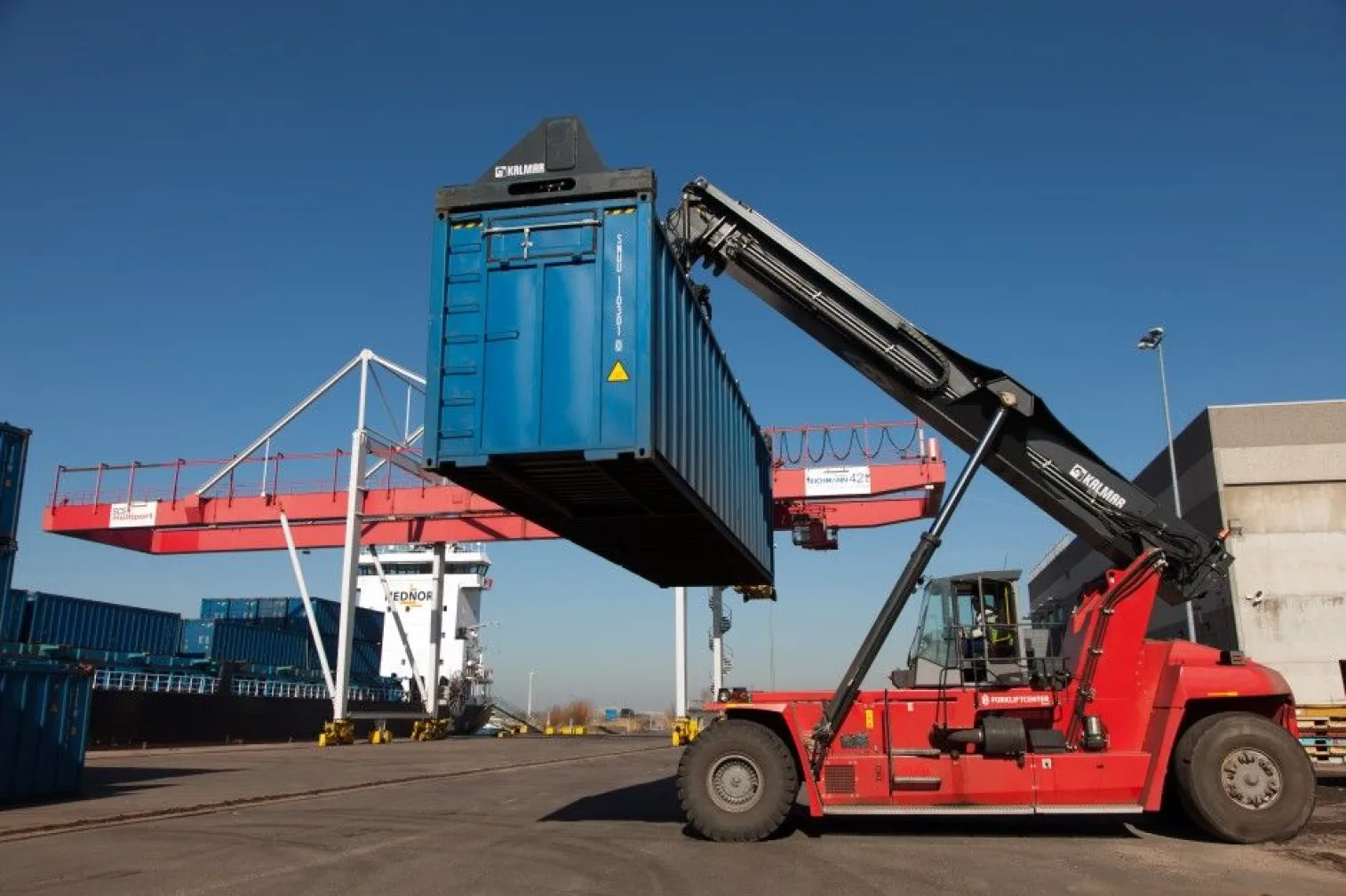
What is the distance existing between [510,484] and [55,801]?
922cm

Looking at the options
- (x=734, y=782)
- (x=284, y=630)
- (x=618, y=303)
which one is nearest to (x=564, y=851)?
(x=734, y=782)

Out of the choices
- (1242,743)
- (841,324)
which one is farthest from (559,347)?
(1242,743)

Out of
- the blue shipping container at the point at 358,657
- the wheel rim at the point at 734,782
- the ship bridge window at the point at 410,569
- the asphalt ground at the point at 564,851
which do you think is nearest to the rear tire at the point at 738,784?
the wheel rim at the point at 734,782

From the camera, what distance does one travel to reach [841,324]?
11.8 meters

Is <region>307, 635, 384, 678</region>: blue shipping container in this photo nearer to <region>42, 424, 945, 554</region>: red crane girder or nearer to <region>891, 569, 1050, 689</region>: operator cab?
<region>42, 424, 945, 554</region>: red crane girder

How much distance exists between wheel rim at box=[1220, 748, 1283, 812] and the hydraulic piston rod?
3.54 meters

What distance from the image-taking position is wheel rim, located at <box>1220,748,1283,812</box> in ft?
31.7

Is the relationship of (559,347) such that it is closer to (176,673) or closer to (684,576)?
(684,576)

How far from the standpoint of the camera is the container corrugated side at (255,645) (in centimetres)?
3719

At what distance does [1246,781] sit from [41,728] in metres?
15.5

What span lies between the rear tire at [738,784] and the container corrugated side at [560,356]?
2.60m

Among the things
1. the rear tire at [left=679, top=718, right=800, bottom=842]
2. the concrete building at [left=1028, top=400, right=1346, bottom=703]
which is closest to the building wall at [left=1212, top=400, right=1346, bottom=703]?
the concrete building at [left=1028, top=400, right=1346, bottom=703]

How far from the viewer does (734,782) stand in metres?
10.1

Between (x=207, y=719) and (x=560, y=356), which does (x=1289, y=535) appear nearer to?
(x=560, y=356)
